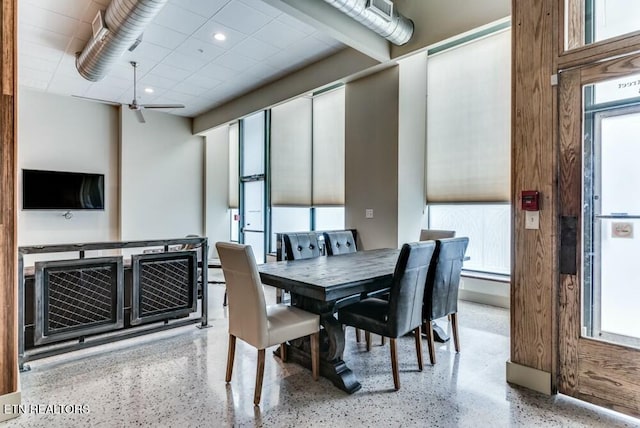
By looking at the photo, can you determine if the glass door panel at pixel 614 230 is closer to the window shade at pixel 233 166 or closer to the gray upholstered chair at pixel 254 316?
the gray upholstered chair at pixel 254 316

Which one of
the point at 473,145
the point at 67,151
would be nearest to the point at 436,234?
the point at 473,145

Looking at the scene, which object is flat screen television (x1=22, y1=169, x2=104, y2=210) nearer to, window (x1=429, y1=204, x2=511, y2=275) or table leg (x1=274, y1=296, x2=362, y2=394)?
table leg (x1=274, y1=296, x2=362, y2=394)

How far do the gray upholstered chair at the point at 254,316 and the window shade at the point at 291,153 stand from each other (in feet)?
13.7

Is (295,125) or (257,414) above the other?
(295,125)

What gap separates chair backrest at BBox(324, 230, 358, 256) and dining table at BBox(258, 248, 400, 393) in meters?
1.02

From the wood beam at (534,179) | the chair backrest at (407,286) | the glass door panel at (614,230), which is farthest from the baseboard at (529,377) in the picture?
the chair backrest at (407,286)

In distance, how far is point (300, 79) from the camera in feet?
18.5

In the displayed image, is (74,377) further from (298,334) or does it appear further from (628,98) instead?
(628,98)

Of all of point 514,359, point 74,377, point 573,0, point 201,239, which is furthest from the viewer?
point 201,239

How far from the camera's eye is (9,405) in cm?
219

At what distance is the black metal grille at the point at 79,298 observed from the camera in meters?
2.95

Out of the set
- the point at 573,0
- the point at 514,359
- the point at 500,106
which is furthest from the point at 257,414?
the point at 500,106

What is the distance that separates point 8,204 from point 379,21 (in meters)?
3.70

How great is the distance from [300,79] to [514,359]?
478 centimetres
